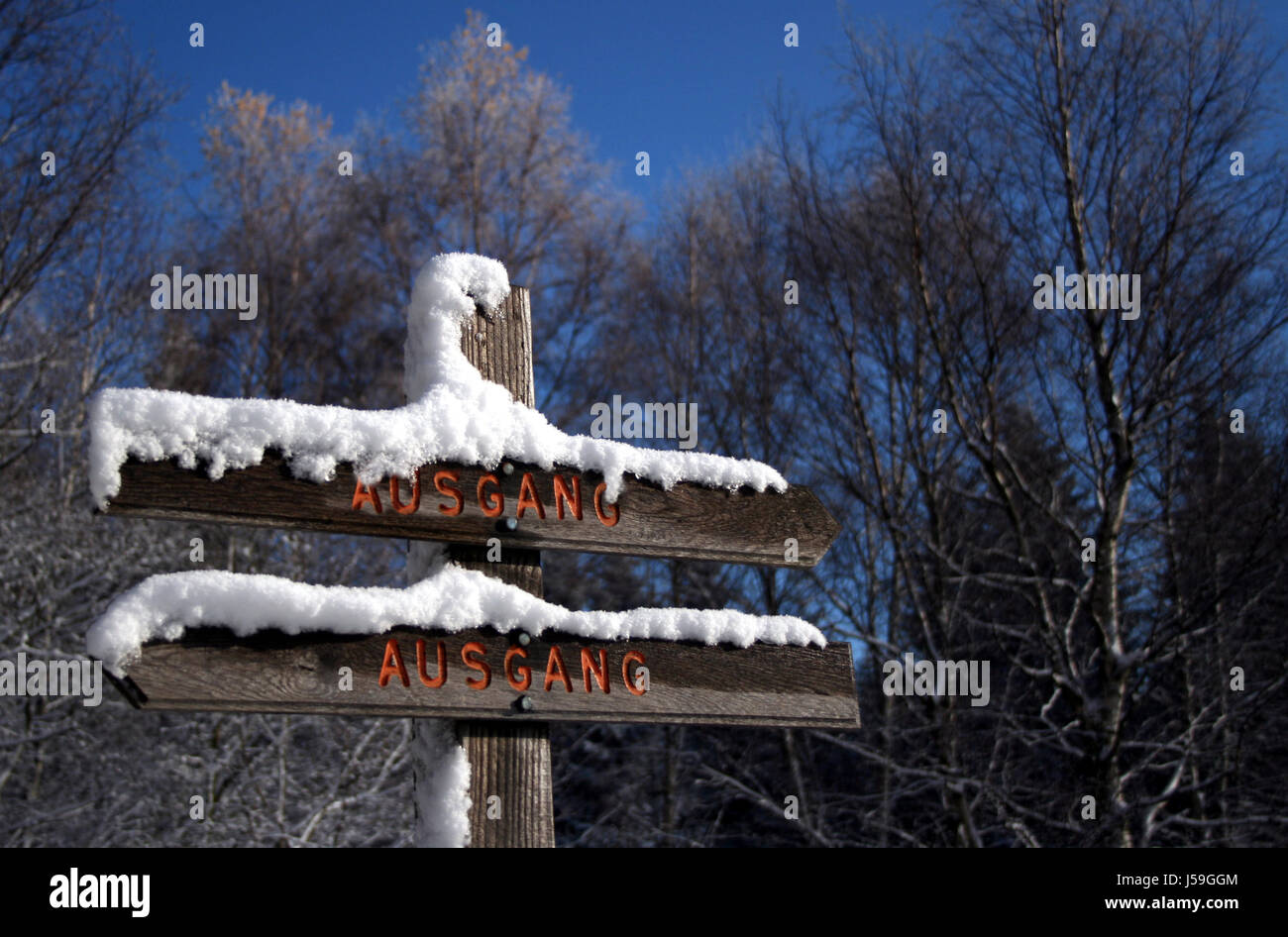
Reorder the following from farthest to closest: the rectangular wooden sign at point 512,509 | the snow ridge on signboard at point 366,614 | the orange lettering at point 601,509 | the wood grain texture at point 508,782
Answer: the orange lettering at point 601,509
the wood grain texture at point 508,782
the rectangular wooden sign at point 512,509
the snow ridge on signboard at point 366,614

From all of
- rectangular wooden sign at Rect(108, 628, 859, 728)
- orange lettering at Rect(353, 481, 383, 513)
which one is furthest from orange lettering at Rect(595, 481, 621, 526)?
orange lettering at Rect(353, 481, 383, 513)

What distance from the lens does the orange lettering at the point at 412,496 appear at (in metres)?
2.17

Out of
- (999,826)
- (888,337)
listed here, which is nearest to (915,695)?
(999,826)

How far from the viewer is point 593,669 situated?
2281mm

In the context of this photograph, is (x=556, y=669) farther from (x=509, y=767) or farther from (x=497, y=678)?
(x=509, y=767)

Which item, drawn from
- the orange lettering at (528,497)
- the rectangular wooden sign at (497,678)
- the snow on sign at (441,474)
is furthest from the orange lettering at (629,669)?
the orange lettering at (528,497)

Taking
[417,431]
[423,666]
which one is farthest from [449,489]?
[423,666]

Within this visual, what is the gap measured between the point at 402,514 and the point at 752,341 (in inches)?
463

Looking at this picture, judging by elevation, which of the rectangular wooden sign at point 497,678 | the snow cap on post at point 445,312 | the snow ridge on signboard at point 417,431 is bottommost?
the rectangular wooden sign at point 497,678

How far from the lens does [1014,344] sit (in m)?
9.14

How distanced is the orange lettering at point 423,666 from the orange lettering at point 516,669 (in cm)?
13

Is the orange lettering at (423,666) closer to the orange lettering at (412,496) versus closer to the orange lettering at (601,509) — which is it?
the orange lettering at (412,496)

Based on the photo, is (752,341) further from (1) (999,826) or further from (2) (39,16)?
(2) (39,16)

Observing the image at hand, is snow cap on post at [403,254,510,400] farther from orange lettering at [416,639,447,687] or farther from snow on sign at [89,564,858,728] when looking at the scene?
orange lettering at [416,639,447,687]
